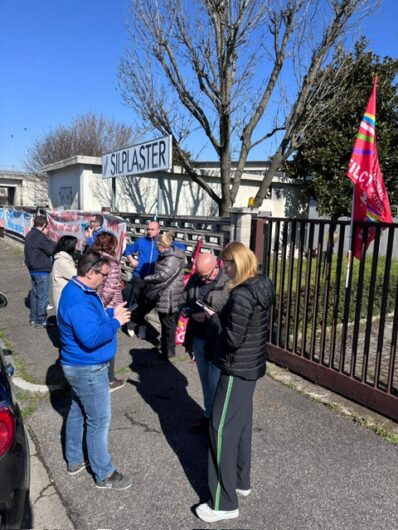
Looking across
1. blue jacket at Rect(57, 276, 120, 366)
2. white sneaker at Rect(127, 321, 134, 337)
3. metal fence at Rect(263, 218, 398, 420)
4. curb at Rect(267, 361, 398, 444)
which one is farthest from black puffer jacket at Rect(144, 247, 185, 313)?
blue jacket at Rect(57, 276, 120, 366)

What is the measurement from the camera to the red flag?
167 inches

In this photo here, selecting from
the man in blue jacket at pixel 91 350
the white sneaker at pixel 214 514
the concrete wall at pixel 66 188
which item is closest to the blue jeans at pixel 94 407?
the man in blue jacket at pixel 91 350

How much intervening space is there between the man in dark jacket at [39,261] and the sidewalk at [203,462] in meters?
1.97

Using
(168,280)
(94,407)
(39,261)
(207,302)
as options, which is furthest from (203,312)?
(39,261)

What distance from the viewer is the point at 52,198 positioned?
1655 cm

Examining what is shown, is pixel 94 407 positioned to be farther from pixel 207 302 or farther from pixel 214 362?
pixel 207 302

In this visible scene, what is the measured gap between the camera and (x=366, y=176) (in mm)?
4262

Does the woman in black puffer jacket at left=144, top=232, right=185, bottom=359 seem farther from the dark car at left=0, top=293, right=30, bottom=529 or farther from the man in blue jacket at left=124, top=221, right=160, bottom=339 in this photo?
the dark car at left=0, top=293, right=30, bottom=529

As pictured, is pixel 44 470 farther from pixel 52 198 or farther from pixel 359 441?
pixel 52 198

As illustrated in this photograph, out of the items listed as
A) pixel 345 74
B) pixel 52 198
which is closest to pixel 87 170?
pixel 52 198

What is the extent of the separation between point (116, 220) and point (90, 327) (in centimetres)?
625

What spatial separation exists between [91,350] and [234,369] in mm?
973

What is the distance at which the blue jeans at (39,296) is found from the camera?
691cm

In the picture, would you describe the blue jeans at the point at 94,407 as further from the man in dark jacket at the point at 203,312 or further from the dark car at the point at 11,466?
the man in dark jacket at the point at 203,312
